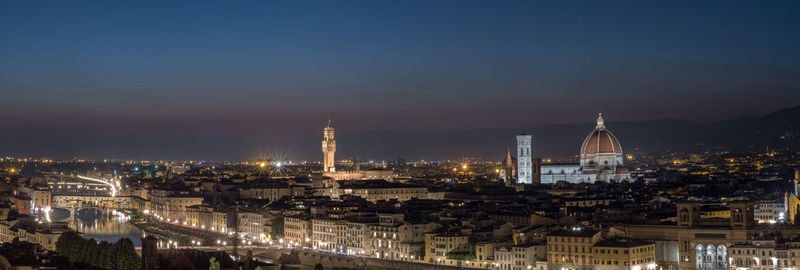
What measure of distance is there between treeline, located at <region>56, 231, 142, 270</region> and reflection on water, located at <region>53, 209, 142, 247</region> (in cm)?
1304

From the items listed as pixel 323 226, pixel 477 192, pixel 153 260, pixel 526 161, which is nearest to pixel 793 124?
pixel 526 161

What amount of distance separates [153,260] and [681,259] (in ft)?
73.7

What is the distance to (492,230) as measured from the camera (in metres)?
53.4

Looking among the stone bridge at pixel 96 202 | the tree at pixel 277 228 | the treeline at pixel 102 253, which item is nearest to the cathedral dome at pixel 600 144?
the stone bridge at pixel 96 202

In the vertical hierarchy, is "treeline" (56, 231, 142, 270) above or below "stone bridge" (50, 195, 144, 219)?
below

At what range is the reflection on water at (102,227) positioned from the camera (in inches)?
2756

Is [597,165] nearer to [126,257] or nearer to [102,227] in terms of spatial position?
[102,227]

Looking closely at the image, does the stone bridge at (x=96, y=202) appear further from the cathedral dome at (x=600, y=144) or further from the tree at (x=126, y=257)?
the tree at (x=126, y=257)

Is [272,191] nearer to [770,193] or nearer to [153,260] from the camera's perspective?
[770,193]

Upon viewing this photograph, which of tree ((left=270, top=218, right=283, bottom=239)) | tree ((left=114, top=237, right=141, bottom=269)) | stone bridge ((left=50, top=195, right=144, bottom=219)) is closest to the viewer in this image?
tree ((left=114, top=237, right=141, bottom=269))

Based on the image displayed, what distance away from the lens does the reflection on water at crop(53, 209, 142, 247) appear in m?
70.0

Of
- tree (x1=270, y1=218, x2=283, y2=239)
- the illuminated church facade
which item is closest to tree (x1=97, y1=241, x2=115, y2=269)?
tree (x1=270, y1=218, x2=283, y2=239)

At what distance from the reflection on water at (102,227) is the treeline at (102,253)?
1304 cm

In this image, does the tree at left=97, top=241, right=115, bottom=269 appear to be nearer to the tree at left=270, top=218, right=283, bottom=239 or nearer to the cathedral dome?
the tree at left=270, top=218, right=283, bottom=239
